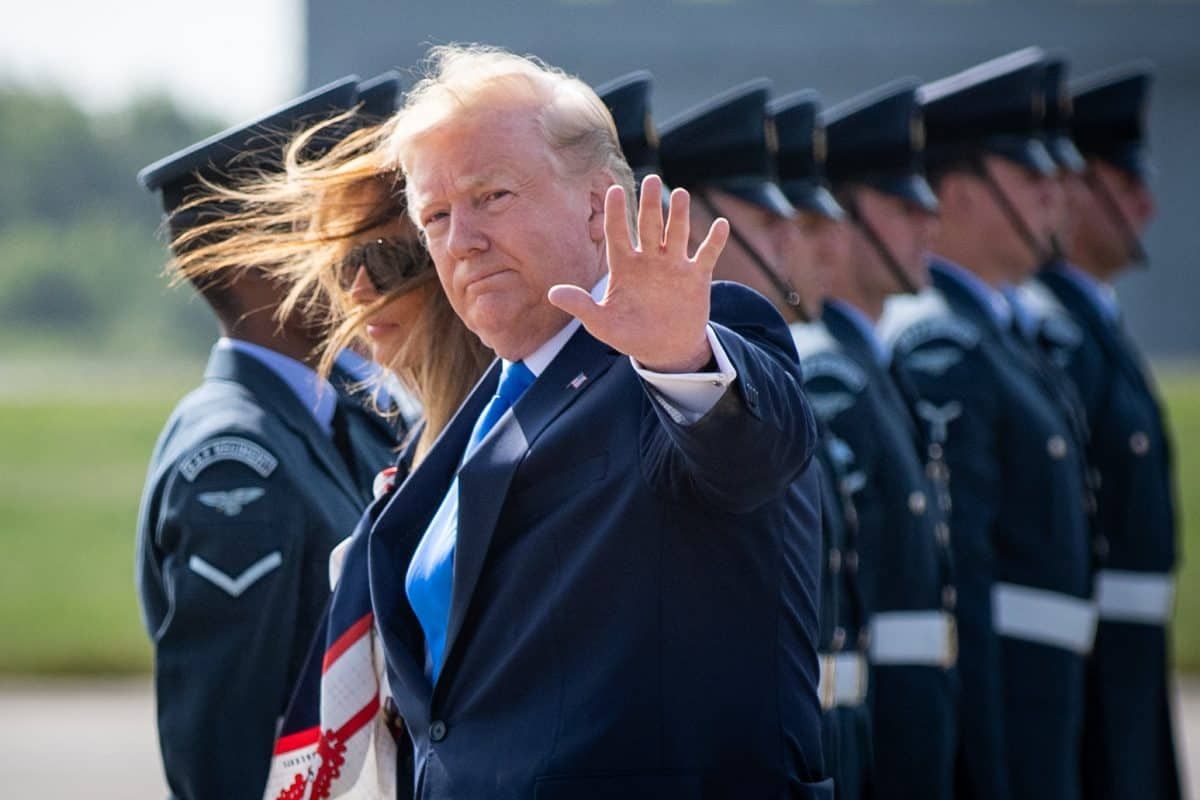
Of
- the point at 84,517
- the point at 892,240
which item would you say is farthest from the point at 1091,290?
the point at 84,517

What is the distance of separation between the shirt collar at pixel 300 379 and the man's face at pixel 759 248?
0.97 meters

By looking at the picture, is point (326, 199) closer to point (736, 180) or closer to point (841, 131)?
point (736, 180)

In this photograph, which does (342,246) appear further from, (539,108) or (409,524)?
(539,108)

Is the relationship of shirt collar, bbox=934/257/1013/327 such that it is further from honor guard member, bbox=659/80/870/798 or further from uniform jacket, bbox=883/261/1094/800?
honor guard member, bbox=659/80/870/798

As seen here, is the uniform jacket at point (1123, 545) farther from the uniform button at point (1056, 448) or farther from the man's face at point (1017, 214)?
the uniform button at point (1056, 448)

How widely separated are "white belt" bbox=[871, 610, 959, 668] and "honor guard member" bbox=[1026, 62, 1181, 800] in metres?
1.11

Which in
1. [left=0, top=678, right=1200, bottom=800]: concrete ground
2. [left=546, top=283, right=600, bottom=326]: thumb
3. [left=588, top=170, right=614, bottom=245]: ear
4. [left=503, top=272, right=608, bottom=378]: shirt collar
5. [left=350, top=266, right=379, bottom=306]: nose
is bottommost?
[left=0, top=678, right=1200, bottom=800]: concrete ground

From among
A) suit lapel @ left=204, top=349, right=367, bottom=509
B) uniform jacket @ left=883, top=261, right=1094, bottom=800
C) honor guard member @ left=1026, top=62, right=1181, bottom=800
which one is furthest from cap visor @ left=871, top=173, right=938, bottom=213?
suit lapel @ left=204, top=349, right=367, bottom=509

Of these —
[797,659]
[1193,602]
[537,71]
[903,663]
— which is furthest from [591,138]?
[1193,602]

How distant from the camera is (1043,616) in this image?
4836 mm

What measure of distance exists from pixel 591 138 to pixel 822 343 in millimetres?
1706

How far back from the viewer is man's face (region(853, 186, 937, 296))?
4676mm

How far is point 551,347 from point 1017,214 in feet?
9.70

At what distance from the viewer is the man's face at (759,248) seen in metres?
4.11
